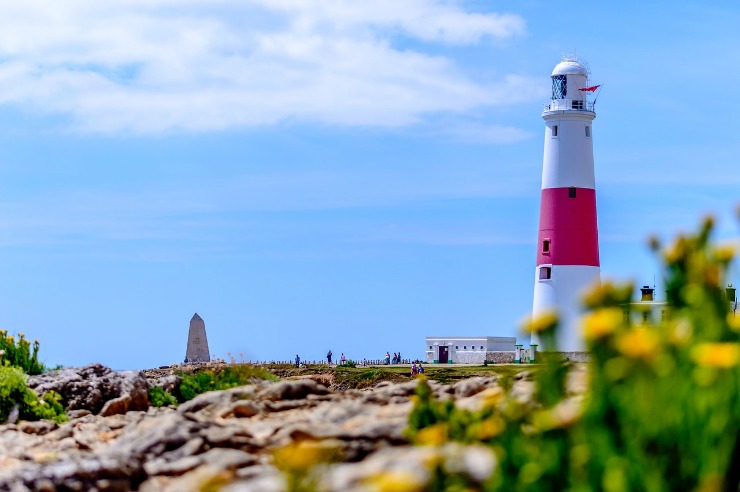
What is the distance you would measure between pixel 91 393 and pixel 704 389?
1212 cm

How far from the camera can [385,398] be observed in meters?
11.4

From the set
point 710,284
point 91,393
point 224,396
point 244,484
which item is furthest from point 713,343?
point 91,393

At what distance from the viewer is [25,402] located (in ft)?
52.0

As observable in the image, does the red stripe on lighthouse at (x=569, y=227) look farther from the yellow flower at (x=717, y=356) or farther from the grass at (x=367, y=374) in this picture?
the yellow flower at (x=717, y=356)

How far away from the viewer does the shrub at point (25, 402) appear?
615 inches

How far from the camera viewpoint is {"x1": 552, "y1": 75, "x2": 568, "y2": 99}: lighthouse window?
50.6m

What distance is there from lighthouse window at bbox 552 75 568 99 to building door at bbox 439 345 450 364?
1365 cm

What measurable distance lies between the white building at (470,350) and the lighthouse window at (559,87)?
472 inches

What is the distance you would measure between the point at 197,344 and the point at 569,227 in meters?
15.9

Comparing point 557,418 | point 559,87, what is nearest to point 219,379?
point 557,418

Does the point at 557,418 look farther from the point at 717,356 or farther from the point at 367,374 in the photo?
the point at 367,374

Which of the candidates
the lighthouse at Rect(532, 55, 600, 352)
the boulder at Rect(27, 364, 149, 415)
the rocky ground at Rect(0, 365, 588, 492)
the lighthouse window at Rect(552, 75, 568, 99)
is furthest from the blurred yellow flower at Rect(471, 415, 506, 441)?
the lighthouse window at Rect(552, 75, 568, 99)

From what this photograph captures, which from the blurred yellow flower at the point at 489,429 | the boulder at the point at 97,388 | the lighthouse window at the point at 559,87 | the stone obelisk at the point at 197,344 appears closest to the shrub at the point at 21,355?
the boulder at the point at 97,388

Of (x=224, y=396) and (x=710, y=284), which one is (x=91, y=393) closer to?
(x=224, y=396)
